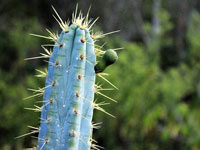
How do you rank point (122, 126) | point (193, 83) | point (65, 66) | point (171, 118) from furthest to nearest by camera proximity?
point (193, 83)
point (171, 118)
point (122, 126)
point (65, 66)

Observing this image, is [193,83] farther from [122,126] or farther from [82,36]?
[82,36]

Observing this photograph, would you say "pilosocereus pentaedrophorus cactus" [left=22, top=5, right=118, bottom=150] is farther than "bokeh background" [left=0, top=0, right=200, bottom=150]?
No

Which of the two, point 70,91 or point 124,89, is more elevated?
point 124,89

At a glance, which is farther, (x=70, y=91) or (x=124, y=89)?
(x=124, y=89)

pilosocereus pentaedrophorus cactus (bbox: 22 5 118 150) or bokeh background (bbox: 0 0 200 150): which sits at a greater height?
bokeh background (bbox: 0 0 200 150)

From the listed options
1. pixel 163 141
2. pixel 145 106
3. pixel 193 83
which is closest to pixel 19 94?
pixel 145 106

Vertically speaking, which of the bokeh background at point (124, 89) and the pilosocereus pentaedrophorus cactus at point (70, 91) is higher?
the bokeh background at point (124, 89)

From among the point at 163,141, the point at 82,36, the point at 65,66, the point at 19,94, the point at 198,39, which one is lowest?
the point at 65,66

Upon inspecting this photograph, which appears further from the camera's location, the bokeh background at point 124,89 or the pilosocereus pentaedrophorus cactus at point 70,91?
the bokeh background at point 124,89
